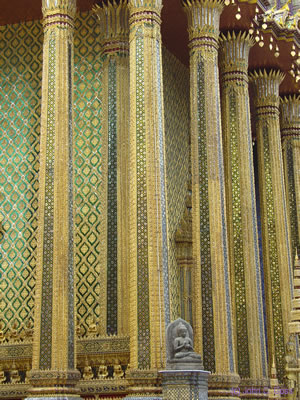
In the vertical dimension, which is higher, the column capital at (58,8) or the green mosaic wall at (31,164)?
the column capital at (58,8)

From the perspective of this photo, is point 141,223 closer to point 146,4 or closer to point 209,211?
point 209,211

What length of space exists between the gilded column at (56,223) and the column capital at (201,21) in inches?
103

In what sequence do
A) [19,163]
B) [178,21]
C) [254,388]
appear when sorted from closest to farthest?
[254,388] → [19,163] → [178,21]

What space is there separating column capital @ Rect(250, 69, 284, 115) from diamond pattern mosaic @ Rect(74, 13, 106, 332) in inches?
207

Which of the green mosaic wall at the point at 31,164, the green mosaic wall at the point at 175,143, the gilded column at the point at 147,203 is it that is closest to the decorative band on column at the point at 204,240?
the green mosaic wall at the point at 175,143

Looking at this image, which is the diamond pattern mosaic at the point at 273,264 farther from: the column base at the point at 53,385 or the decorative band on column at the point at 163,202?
the column base at the point at 53,385

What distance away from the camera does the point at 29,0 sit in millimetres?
15227

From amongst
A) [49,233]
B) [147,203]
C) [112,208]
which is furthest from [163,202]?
[49,233]

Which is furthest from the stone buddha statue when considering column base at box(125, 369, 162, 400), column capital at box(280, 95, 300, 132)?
column capital at box(280, 95, 300, 132)

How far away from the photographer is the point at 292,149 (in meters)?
21.0

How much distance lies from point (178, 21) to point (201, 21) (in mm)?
1106

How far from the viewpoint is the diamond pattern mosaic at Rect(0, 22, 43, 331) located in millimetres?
14898

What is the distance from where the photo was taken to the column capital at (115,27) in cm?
1487

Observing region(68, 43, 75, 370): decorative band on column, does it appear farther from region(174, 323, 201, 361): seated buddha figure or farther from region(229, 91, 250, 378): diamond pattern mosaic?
region(229, 91, 250, 378): diamond pattern mosaic
